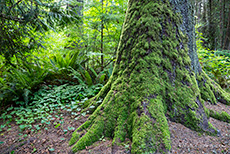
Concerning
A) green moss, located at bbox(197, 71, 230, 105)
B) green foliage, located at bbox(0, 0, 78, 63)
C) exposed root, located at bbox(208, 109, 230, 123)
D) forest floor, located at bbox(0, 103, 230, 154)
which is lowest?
forest floor, located at bbox(0, 103, 230, 154)

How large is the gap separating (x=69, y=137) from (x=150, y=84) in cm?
146

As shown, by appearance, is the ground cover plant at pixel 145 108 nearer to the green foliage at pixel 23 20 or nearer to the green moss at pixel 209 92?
the green moss at pixel 209 92

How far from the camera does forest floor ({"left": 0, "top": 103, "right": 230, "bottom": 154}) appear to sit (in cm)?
165

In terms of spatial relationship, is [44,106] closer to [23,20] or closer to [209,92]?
[23,20]

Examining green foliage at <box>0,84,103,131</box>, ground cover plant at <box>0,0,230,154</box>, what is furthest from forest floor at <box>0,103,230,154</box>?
green foliage at <box>0,84,103,131</box>

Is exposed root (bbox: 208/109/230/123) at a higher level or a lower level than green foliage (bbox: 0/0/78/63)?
lower

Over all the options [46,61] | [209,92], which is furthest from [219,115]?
[46,61]

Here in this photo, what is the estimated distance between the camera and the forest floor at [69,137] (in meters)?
1.65

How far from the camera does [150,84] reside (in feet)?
6.31

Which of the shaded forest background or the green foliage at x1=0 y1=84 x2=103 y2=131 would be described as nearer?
the green foliage at x1=0 y1=84 x2=103 y2=131

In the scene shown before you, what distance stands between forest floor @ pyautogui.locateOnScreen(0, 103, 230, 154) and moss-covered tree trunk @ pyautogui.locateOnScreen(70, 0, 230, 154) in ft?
0.35

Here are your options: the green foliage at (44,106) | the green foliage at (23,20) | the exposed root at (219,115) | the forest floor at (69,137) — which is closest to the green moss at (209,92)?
the exposed root at (219,115)

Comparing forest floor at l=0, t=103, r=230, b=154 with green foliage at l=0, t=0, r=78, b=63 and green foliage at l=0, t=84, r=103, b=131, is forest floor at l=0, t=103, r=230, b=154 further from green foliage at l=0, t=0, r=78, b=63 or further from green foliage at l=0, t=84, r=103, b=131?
green foliage at l=0, t=0, r=78, b=63

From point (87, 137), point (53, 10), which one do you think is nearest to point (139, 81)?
point (87, 137)
